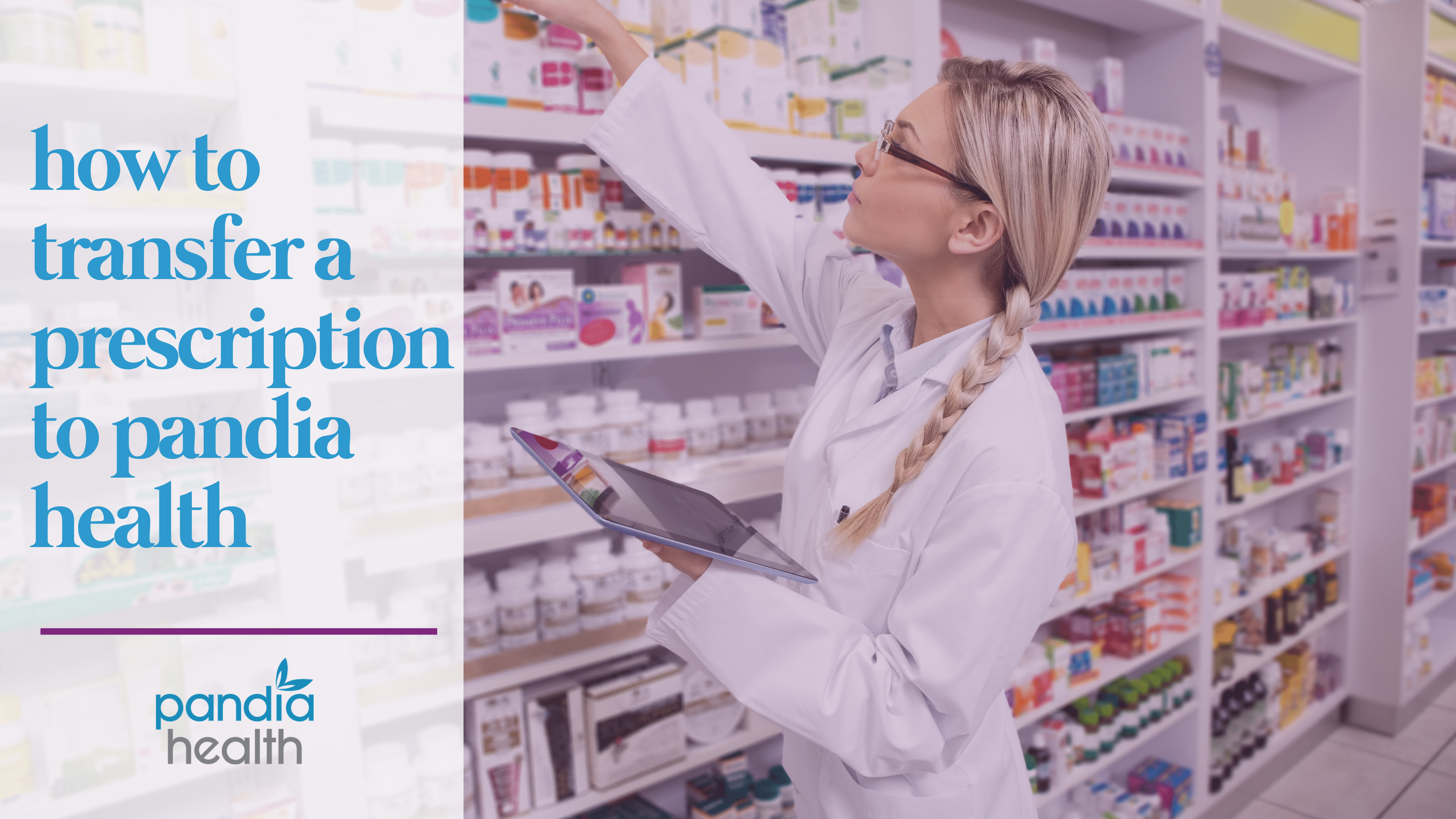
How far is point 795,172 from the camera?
228cm

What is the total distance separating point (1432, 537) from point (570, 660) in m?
4.62

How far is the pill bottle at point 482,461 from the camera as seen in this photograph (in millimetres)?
1910

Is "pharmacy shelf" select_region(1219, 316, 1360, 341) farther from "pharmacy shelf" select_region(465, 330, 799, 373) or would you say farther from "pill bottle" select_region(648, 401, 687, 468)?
"pill bottle" select_region(648, 401, 687, 468)

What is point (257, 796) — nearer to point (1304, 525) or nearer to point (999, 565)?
point (999, 565)

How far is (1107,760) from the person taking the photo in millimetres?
3221

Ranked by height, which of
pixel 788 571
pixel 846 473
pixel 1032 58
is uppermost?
pixel 1032 58

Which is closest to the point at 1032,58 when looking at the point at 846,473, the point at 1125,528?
the point at 1125,528

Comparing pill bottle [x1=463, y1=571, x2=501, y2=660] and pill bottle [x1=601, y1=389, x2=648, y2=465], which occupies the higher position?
pill bottle [x1=601, y1=389, x2=648, y2=465]

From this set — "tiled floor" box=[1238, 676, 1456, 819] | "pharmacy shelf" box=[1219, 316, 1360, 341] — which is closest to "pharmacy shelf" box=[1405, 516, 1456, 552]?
"tiled floor" box=[1238, 676, 1456, 819]

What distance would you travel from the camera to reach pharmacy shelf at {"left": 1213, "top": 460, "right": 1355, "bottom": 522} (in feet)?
12.2

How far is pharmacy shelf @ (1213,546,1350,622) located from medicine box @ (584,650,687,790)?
2.47 m

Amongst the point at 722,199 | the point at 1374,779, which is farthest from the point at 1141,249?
the point at 1374,779

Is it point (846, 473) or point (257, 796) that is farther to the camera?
point (257, 796)

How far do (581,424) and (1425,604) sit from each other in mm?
4709
